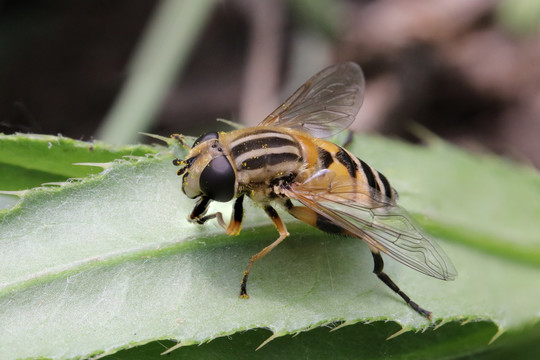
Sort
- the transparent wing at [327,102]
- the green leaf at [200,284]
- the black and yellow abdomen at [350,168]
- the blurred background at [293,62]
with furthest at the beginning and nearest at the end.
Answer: the blurred background at [293,62] → the transparent wing at [327,102] → the black and yellow abdomen at [350,168] → the green leaf at [200,284]

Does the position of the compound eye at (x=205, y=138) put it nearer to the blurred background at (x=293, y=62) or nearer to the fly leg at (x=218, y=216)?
the fly leg at (x=218, y=216)

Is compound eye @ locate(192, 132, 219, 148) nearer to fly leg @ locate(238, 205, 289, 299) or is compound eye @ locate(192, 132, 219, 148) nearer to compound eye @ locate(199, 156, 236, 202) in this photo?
compound eye @ locate(199, 156, 236, 202)

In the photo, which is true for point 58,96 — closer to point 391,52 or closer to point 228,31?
point 228,31

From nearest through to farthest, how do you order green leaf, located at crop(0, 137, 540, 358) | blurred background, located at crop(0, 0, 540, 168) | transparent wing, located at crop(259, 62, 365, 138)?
green leaf, located at crop(0, 137, 540, 358), transparent wing, located at crop(259, 62, 365, 138), blurred background, located at crop(0, 0, 540, 168)

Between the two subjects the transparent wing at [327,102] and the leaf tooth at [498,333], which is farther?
the transparent wing at [327,102]

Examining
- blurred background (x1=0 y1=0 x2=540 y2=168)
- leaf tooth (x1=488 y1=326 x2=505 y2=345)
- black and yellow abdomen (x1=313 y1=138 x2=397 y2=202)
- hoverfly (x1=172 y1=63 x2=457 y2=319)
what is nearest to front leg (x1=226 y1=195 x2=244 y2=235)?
hoverfly (x1=172 y1=63 x2=457 y2=319)

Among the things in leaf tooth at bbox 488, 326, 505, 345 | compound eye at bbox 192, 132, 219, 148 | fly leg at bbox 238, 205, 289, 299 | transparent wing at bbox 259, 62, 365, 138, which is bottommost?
leaf tooth at bbox 488, 326, 505, 345

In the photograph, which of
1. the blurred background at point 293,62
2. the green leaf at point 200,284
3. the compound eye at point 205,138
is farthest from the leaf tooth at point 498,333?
the blurred background at point 293,62

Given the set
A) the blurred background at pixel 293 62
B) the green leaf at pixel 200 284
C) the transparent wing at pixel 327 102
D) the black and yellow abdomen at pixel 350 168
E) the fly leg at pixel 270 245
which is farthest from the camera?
the blurred background at pixel 293 62
